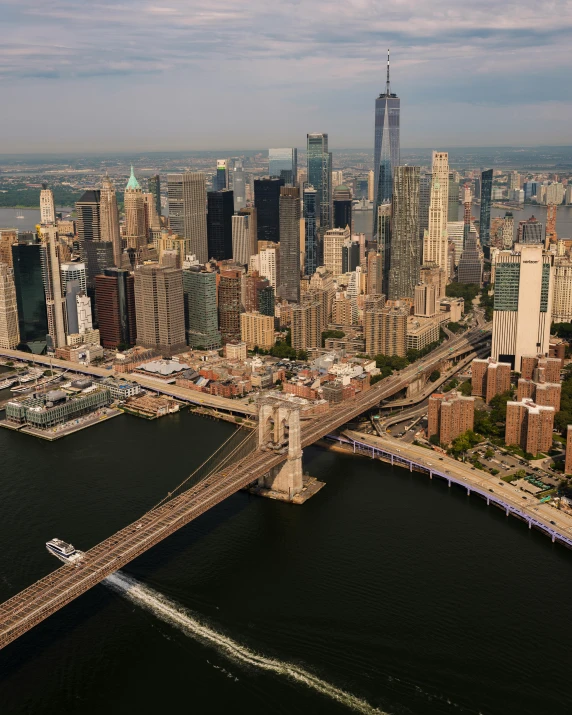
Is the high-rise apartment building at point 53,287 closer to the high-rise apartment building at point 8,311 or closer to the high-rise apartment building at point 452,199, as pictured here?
the high-rise apartment building at point 8,311

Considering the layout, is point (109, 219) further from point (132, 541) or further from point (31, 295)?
point (132, 541)

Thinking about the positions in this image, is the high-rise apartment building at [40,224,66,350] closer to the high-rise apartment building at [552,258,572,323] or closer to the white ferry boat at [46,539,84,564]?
the white ferry boat at [46,539,84,564]

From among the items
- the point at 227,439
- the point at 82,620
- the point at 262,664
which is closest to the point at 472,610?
the point at 262,664

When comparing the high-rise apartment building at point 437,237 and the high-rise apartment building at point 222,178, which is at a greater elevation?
the high-rise apartment building at point 222,178

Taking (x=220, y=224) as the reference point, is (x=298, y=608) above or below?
below

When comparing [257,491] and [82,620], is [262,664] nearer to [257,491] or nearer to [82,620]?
[82,620]

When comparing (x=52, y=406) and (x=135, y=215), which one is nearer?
(x=52, y=406)

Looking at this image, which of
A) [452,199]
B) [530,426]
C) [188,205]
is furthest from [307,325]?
[452,199]

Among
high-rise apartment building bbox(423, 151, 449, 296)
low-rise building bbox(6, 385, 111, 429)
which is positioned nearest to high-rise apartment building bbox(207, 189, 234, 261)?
high-rise apartment building bbox(423, 151, 449, 296)

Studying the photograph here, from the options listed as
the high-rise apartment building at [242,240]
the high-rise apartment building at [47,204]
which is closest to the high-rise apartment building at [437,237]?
the high-rise apartment building at [242,240]
